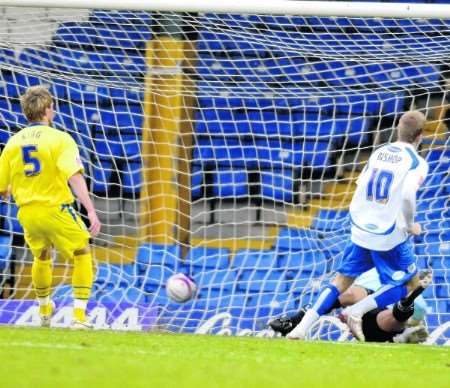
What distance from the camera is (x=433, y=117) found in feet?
36.1

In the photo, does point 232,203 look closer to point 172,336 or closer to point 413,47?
point 413,47

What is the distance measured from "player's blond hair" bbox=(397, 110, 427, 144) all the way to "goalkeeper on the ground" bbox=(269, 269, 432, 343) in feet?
2.94

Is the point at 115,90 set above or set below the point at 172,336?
above

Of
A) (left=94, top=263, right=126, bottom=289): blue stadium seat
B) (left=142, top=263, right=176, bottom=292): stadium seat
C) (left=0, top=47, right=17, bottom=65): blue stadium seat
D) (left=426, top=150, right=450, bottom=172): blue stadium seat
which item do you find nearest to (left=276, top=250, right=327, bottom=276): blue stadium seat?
(left=142, top=263, right=176, bottom=292): stadium seat

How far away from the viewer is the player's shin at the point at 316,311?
25.0 ft

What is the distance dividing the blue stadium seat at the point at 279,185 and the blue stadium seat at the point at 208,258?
63cm

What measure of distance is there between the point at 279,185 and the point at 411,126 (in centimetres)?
298

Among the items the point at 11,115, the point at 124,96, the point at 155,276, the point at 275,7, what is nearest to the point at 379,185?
the point at 275,7

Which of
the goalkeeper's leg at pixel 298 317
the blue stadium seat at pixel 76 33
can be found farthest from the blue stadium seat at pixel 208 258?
the goalkeeper's leg at pixel 298 317

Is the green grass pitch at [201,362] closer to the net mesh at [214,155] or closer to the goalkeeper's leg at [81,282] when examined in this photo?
the goalkeeper's leg at [81,282]

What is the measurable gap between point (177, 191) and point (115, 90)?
1.01 meters

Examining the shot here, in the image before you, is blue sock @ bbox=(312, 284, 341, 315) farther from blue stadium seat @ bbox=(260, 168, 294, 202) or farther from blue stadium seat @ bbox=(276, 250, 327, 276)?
blue stadium seat @ bbox=(260, 168, 294, 202)

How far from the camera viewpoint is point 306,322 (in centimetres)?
765

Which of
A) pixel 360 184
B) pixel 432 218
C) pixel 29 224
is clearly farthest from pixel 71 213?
pixel 432 218
